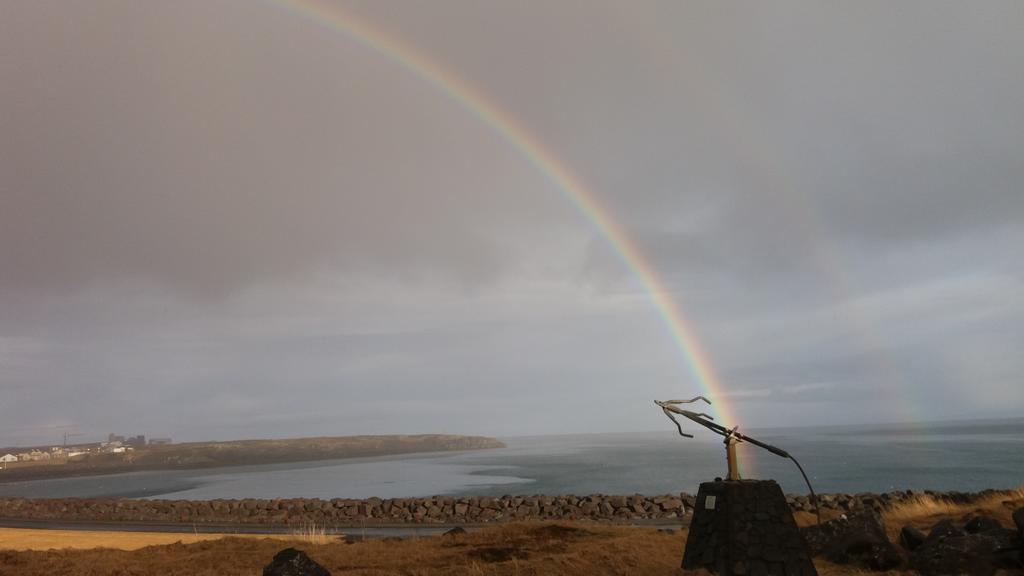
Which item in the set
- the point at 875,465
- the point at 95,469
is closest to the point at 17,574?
the point at 875,465

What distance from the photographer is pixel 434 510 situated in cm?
4275

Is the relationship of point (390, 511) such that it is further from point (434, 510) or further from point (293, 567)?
point (293, 567)

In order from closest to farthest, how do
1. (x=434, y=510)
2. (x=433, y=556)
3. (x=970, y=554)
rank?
(x=970, y=554), (x=433, y=556), (x=434, y=510)

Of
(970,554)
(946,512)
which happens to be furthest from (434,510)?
(970,554)

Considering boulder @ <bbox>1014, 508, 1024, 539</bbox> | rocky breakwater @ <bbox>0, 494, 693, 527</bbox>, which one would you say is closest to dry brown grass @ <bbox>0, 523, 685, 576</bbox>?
boulder @ <bbox>1014, 508, 1024, 539</bbox>

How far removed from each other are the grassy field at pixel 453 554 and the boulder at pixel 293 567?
3.02 metres

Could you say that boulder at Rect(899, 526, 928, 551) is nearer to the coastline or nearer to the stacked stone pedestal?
the stacked stone pedestal

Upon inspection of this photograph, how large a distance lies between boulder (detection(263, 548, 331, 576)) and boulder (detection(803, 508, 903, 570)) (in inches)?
502

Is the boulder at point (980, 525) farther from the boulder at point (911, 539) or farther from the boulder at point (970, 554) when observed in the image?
the boulder at point (970, 554)

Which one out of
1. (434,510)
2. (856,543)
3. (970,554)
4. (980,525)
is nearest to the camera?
(970,554)

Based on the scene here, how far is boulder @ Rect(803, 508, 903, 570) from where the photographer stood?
56.5 feet

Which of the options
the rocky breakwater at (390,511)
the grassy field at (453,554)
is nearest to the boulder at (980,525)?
the grassy field at (453,554)

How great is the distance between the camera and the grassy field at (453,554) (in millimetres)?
18016

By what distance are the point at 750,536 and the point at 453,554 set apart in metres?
9.12
